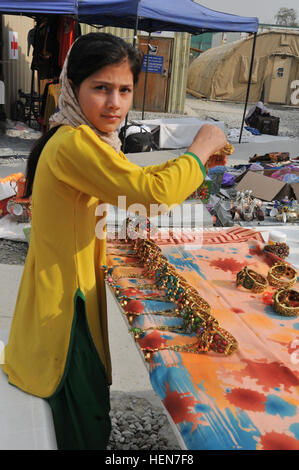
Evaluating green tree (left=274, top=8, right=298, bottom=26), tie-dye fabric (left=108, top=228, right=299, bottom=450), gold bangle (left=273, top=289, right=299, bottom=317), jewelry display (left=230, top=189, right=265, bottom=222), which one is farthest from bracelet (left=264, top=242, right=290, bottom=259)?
→ green tree (left=274, top=8, right=298, bottom=26)

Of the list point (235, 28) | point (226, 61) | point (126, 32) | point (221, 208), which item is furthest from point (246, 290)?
point (226, 61)

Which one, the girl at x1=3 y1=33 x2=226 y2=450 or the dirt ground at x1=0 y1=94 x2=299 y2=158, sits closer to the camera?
the girl at x1=3 y1=33 x2=226 y2=450

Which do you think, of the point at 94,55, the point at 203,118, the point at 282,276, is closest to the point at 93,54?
the point at 94,55

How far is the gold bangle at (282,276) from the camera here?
1867mm

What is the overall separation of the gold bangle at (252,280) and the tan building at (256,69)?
16328 millimetres

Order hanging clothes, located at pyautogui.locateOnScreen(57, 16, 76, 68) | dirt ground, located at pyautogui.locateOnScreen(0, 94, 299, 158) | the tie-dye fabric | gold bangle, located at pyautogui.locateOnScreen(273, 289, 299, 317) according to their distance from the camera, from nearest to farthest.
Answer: the tie-dye fabric
gold bangle, located at pyautogui.locateOnScreen(273, 289, 299, 317)
hanging clothes, located at pyautogui.locateOnScreen(57, 16, 76, 68)
dirt ground, located at pyautogui.locateOnScreen(0, 94, 299, 158)

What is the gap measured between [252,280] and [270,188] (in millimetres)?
3352

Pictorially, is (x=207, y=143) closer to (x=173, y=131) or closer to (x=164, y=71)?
(x=173, y=131)

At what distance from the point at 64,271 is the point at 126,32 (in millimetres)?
12486

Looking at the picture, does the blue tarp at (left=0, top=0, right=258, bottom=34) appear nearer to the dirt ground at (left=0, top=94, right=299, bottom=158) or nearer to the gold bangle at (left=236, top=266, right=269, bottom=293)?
the dirt ground at (left=0, top=94, right=299, bottom=158)

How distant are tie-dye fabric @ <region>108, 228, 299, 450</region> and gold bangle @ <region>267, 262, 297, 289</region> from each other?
0.13 ft

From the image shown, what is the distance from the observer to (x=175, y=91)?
13.6 m

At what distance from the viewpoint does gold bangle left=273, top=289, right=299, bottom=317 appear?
5.51 feet

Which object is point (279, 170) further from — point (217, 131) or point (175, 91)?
point (175, 91)
